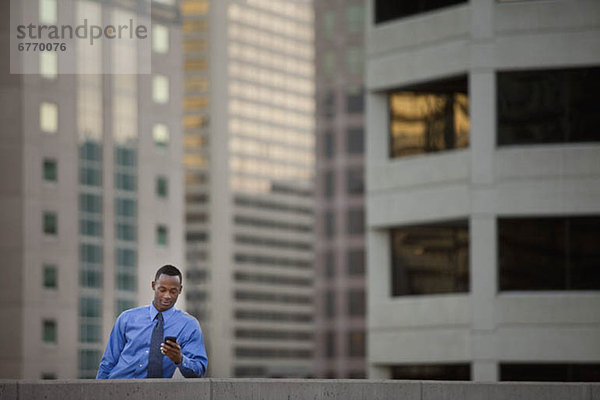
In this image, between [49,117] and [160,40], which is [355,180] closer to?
[160,40]

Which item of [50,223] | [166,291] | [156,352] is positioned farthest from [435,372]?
[50,223]

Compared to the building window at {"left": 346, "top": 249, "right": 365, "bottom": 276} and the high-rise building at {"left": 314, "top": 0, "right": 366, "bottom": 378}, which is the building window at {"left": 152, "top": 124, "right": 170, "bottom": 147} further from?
the building window at {"left": 346, "top": 249, "right": 365, "bottom": 276}

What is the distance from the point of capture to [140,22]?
323 ft

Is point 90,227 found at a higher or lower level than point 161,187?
lower

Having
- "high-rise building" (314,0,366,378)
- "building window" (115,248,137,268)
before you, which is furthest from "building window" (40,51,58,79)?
"high-rise building" (314,0,366,378)

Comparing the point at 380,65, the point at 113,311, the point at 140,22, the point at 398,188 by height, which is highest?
the point at 140,22

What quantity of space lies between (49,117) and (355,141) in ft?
173

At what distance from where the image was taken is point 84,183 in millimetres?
99500

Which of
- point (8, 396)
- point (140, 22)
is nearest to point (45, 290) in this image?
point (140, 22)

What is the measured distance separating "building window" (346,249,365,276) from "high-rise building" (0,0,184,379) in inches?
1526

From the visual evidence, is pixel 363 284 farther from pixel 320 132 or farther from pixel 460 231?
pixel 460 231

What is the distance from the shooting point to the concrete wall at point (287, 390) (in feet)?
38.5

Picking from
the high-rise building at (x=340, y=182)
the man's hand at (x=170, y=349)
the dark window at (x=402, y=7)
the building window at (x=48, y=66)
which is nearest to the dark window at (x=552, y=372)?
the dark window at (x=402, y=7)

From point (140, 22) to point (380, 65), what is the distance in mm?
61138
